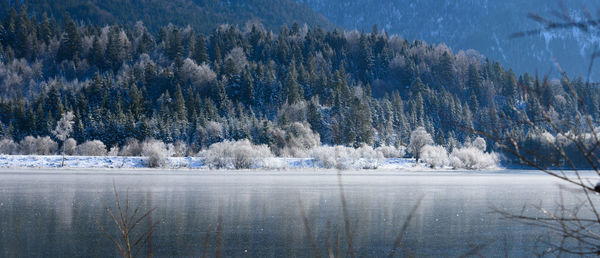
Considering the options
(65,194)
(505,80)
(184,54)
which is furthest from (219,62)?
(65,194)

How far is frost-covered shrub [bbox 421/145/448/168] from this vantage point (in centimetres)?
7250

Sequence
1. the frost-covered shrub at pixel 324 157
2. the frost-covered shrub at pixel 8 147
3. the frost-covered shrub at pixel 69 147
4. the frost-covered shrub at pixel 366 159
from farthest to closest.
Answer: the frost-covered shrub at pixel 8 147 < the frost-covered shrub at pixel 69 147 < the frost-covered shrub at pixel 366 159 < the frost-covered shrub at pixel 324 157

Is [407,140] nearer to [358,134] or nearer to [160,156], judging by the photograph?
[358,134]

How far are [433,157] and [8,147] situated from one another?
64546 millimetres

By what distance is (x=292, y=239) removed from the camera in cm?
1348

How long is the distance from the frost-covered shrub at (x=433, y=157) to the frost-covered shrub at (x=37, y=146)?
5683 cm

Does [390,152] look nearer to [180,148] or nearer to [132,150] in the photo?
[180,148]

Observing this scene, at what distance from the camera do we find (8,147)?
79688mm

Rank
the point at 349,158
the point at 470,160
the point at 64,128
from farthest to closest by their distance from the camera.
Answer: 1. the point at 64,128
2. the point at 470,160
3. the point at 349,158

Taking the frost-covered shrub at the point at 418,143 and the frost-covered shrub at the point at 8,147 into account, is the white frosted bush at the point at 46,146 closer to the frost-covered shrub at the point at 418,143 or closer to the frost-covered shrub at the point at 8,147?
the frost-covered shrub at the point at 8,147

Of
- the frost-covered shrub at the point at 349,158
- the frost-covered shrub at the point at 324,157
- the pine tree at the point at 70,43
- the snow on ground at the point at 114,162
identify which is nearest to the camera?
the snow on ground at the point at 114,162

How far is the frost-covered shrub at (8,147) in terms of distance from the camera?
78750 millimetres

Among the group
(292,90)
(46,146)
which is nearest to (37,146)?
(46,146)

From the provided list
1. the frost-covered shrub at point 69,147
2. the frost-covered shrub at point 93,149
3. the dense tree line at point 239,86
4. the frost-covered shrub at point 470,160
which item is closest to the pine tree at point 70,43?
the dense tree line at point 239,86
